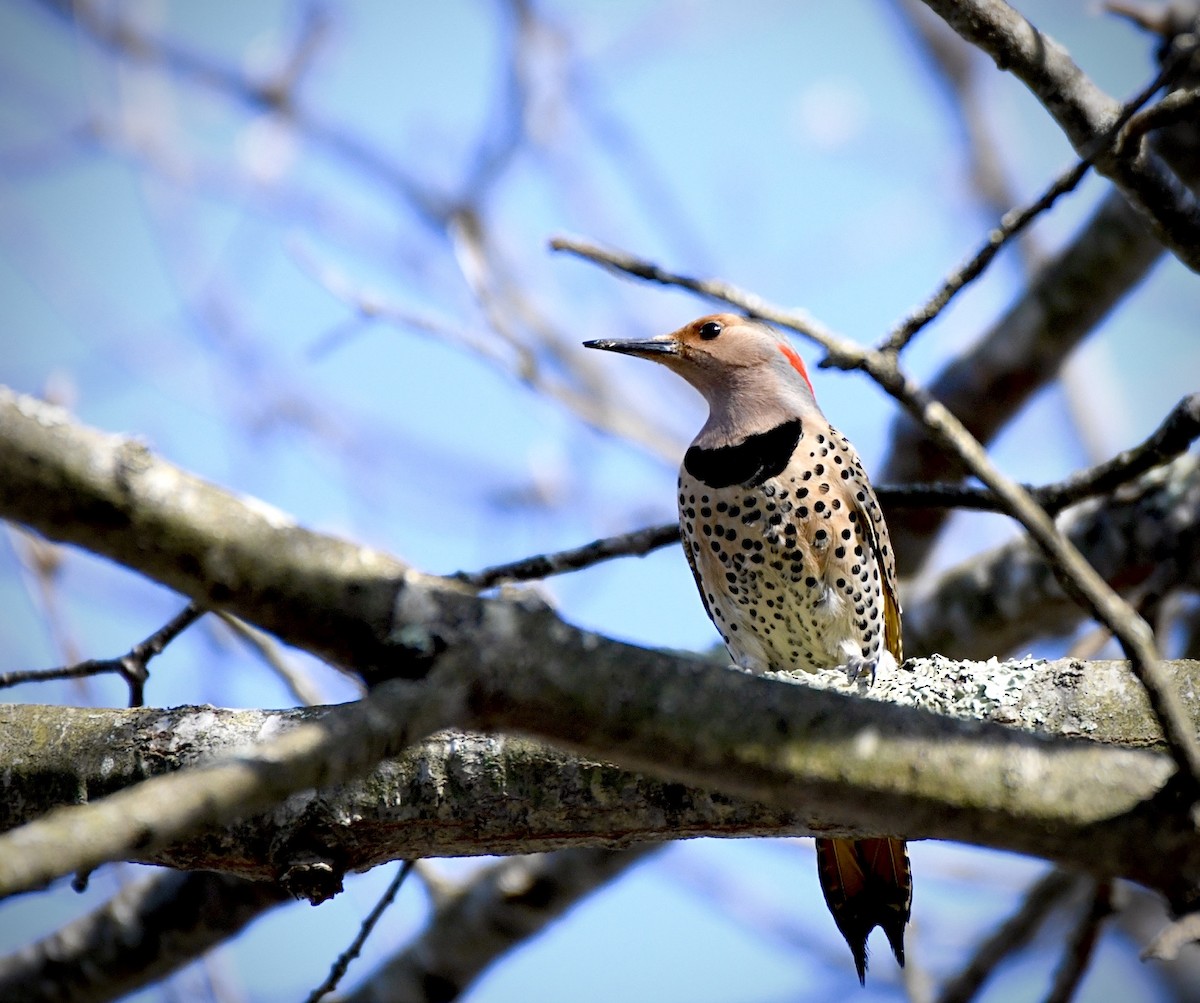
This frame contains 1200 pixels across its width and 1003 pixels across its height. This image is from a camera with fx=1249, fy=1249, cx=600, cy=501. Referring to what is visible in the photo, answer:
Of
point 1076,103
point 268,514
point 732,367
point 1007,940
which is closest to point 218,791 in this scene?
point 268,514

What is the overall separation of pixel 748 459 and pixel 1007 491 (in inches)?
82.6

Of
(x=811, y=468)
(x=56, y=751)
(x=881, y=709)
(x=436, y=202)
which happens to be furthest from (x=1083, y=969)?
(x=436, y=202)

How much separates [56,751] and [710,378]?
250 centimetres

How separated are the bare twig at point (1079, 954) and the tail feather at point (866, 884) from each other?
55 cm

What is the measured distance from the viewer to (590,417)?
492 centimetres

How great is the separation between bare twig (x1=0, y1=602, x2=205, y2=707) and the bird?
1511 mm

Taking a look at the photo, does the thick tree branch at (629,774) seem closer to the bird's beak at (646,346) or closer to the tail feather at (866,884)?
the tail feather at (866,884)

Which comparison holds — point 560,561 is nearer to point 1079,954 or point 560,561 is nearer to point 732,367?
point 732,367

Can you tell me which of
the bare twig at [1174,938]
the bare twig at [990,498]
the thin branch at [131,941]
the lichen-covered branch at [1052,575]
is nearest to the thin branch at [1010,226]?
the bare twig at [990,498]

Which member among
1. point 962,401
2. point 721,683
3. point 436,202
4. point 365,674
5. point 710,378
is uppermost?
point 436,202

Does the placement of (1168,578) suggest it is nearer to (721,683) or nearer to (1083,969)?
(1083,969)

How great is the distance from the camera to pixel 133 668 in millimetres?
2799

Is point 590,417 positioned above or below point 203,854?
above

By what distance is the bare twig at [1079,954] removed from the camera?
3488 millimetres
